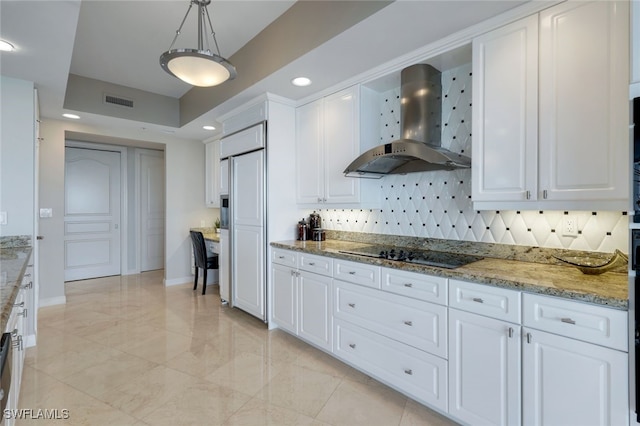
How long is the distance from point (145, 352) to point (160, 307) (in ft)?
4.38

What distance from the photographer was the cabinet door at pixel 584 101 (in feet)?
4.88

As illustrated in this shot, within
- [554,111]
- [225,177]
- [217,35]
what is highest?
[217,35]

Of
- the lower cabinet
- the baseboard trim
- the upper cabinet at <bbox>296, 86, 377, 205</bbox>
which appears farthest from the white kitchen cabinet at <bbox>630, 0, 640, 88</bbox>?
the baseboard trim

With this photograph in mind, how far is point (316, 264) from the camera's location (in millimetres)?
2715

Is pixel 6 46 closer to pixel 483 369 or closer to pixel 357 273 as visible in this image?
pixel 357 273

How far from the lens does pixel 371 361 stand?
2.27 metres

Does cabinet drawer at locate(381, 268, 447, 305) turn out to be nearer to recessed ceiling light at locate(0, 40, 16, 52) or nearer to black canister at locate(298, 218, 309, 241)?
black canister at locate(298, 218, 309, 241)

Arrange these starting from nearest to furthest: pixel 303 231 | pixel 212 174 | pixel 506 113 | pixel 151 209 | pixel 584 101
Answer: pixel 584 101
pixel 506 113
pixel 303 231
pixel 212 174
pixel 151 209

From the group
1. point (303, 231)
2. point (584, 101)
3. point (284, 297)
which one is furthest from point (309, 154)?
point (584, 101)

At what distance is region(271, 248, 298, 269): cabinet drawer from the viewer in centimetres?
295

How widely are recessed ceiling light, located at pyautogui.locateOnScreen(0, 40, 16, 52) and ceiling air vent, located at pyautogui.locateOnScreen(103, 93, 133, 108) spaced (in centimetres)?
177

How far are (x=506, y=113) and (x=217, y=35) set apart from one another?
8.37 ft

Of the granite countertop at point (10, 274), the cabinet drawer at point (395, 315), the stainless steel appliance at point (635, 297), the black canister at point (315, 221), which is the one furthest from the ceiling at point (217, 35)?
the cabinet drawer at point (395, 315)

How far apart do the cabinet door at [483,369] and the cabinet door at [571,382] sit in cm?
6
